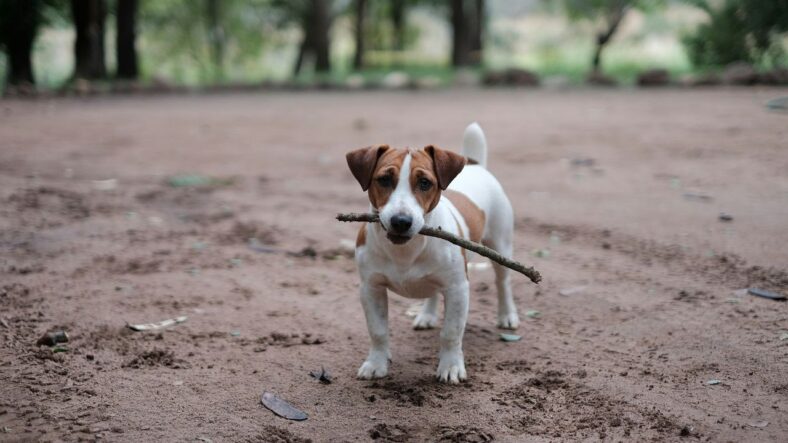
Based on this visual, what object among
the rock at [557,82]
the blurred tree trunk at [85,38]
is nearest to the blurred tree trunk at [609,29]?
the rock at [557,82]

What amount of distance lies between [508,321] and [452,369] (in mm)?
949

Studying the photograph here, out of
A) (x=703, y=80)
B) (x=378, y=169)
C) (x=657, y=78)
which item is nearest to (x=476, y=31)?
(x=657, y=78)

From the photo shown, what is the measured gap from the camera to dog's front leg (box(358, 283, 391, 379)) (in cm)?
433

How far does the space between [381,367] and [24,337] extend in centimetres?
213

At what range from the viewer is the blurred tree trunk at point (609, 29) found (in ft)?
77.7

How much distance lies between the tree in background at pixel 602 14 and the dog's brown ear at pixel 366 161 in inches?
748

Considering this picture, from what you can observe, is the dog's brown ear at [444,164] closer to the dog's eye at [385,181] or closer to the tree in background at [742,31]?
the dog's eye at [385,181]

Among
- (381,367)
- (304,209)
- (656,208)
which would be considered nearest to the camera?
(381,367)

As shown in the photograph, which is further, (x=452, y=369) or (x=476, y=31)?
(x=476, y=31)

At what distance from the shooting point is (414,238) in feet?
13.4

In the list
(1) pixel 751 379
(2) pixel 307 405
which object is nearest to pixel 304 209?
(2) pixel 307 405

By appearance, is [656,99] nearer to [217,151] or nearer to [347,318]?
[217,151]

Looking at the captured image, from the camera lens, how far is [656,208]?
25.5 feet

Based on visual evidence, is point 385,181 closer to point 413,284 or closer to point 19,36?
point 413,284
